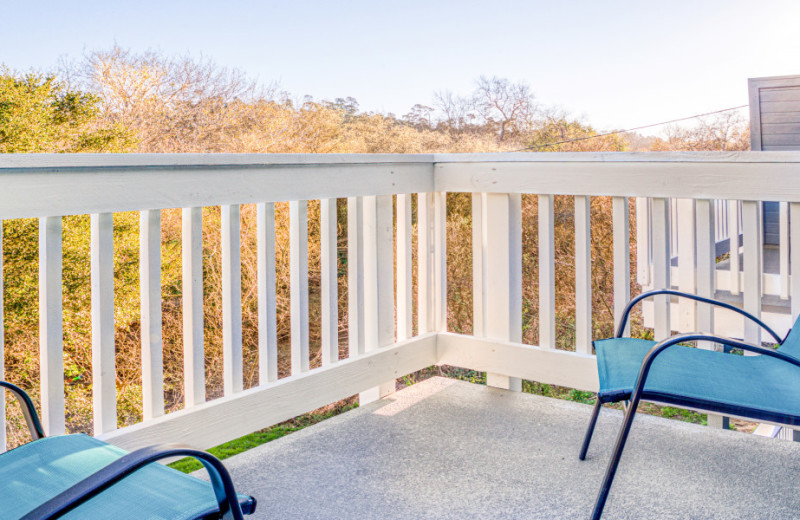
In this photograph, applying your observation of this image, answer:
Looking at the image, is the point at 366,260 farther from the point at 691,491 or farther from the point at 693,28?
the point at 693,28

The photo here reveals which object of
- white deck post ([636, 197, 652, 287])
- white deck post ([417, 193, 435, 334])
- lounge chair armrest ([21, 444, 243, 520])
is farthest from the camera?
white deck post ([636, 197, 652, 287])

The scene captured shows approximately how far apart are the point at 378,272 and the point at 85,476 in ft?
4.84

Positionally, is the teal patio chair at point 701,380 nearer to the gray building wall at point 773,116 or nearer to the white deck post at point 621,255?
the white deck post at point 621,255

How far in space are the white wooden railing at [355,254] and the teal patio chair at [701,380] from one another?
1.49 feet

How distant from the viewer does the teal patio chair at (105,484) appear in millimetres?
803

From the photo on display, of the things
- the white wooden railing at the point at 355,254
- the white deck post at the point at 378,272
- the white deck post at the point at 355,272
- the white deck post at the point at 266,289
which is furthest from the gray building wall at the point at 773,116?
the white deck post at the point at 266,289

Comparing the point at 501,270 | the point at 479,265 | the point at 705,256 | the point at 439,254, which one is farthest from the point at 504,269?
the point at 705,256

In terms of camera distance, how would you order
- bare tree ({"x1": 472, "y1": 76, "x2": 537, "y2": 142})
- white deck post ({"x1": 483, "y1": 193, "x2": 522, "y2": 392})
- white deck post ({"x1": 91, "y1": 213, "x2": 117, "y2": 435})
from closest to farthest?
white deck post ({"x1": 91, "y1": 213, "x2": 117, "y2": 435})
white deck post ({"x1": 483, "y1": 193, "x2": 522, "y2": 392})
bare tree ({"x1": 472, "y1": 76, "x2": 537, "y2": 142})

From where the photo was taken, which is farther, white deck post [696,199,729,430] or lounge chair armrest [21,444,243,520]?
white deck post [696,199,729,430]

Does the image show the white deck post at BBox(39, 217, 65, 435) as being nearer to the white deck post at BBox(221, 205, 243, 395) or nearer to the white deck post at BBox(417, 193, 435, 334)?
the white deck post at BBox(221, 205, 243, 395)

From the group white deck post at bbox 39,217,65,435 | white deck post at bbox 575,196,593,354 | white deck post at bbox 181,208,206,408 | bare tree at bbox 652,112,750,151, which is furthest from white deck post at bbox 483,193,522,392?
bare tree at bbox 652,112,750,151

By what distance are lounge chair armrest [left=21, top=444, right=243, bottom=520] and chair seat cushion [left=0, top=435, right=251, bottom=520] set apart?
0.14 feet

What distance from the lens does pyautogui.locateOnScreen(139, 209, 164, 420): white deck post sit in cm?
170

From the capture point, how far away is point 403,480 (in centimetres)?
186
